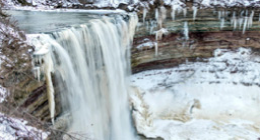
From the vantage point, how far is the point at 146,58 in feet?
32.0

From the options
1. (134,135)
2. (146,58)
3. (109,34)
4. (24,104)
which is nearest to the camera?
(24,104)

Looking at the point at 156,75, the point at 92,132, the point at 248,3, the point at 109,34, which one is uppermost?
the point at 248,3

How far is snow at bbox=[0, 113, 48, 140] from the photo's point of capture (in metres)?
3.54

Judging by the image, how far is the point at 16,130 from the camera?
3.68 metres

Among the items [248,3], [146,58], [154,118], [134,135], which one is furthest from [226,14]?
[134,135]

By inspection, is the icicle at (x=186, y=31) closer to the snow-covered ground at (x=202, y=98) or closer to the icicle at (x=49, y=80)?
the snow-covered ground at (x=202, y=98)

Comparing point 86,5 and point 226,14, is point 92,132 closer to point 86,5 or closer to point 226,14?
point 86,5

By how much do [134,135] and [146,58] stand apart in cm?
325

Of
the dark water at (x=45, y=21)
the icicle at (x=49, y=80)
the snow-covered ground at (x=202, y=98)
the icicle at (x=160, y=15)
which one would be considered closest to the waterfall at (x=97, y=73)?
the icicle at (x=49, y=80)

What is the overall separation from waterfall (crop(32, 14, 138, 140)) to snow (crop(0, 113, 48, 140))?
1917 mm

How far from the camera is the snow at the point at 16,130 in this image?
3539 millimetres

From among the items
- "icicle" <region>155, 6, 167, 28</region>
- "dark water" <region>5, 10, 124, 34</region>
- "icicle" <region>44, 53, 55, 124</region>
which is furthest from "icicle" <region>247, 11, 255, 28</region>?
"icicle" <region>44, 53, 55, 124</region>

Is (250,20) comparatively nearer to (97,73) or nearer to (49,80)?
(97,73)

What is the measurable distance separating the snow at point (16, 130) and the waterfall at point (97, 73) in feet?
6.29
